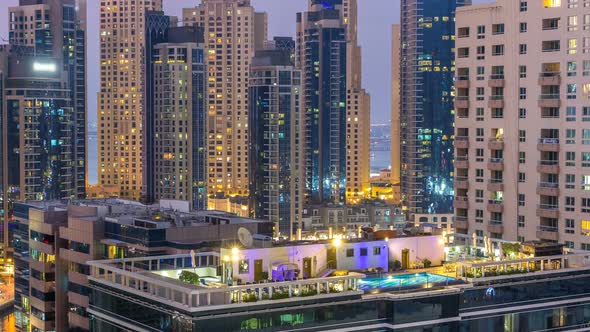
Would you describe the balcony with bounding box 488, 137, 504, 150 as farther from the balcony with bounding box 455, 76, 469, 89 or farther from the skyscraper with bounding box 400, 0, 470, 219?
the skyscraper with bounding box 400, 0, 470, 219

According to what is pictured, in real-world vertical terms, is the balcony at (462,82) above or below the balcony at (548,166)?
above

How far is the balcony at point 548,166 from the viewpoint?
48.6 m

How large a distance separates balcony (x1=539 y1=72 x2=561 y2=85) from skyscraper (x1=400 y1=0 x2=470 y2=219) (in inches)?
4531

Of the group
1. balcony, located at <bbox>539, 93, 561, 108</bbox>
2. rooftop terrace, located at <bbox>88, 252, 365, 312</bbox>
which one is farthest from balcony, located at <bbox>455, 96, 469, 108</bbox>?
rooftop terrace, located at <bbox>88, 252, 365, 312</bbox>

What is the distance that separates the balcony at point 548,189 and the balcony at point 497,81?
14.9 feet

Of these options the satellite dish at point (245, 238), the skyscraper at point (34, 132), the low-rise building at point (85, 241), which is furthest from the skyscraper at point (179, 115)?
the satellite dish at point (245, 238)

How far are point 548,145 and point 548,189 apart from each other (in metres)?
1.77

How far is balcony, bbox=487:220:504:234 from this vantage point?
166ft

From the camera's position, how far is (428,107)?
564 feet

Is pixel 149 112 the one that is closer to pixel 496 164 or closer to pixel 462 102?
pixel 462 102

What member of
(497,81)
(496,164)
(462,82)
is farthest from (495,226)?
(462,82)

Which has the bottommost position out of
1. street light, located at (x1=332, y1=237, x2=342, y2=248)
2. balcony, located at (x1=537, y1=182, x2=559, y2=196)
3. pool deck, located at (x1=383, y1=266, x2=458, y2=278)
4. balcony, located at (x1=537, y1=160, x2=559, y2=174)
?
pool deck, located at (x1=383, y1=266, x2=458, y2=278)

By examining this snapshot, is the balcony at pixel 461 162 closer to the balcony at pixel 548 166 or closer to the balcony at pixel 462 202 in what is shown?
the balcony at pixel 462 202

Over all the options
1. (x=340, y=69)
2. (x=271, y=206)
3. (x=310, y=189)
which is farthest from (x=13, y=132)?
(x=340, y=69)
